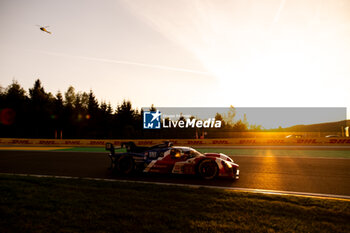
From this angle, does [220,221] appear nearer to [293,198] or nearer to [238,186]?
Result: [293,198]

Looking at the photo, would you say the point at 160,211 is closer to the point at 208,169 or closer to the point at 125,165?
the point at 208,169

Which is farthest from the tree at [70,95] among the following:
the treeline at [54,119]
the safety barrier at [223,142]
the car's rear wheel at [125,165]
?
the car's rear wheel at [125,165]

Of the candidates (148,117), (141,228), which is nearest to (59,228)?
(141,228)

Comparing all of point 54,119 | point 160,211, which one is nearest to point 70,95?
point 54,119

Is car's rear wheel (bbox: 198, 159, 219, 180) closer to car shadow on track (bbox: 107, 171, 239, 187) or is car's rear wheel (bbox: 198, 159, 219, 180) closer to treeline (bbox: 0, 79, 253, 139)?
car shadow on track (bbox: 107, 171, 239, 187)

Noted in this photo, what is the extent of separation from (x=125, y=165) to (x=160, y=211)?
16.0 ft

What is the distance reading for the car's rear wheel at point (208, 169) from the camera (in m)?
7.89

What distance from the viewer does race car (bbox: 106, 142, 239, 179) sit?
26.0 feet

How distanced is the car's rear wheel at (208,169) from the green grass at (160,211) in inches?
80.9

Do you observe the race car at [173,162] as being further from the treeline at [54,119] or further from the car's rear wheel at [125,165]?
the treeline at [54,119]

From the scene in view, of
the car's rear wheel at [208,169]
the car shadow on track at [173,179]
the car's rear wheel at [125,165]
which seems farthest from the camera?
the car's rear wheel at [125,165]

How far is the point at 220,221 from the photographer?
12.6 ft

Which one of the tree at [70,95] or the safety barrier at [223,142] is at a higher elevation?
the tree at [70,95]

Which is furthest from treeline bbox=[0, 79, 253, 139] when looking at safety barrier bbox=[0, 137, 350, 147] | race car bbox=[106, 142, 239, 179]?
race car bbox=[106, 142, 239, 179]
